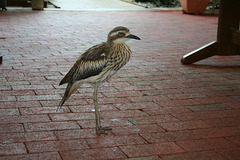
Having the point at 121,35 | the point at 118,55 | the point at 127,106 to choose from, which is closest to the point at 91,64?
the point at 118,55

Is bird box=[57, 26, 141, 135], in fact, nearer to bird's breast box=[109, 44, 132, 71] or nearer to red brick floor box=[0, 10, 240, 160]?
bird's breast box=[109, 44, 132, 71]

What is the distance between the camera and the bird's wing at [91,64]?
138 inches

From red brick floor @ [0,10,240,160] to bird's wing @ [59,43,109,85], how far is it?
21.0 inches

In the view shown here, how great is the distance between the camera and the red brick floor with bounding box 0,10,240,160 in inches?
133

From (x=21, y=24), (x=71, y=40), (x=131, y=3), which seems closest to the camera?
(x=71, y=40)

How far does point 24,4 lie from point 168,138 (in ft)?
41.1

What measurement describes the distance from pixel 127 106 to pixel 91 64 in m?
1.09

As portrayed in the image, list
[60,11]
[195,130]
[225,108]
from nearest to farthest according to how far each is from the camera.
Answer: [195,130]
[225,108]
[60,11]

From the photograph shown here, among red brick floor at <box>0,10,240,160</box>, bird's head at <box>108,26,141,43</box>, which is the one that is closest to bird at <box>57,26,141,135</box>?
bird's head at <box>108,26,141,43</box>

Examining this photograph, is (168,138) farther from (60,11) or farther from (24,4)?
(24,4)

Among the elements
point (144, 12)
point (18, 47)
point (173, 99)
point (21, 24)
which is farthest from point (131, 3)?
point (173, 99)

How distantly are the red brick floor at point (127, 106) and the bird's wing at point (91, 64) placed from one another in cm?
53

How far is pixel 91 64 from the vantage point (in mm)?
3523

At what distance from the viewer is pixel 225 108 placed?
4492 millimetres
